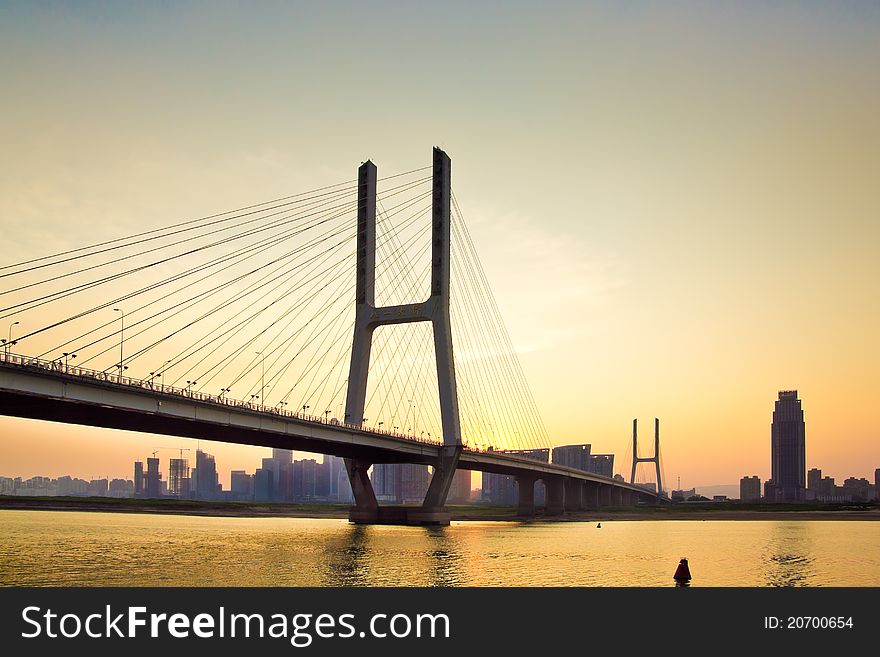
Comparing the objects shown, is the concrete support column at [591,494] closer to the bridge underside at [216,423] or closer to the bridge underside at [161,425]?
the bridge underside at [216,423]

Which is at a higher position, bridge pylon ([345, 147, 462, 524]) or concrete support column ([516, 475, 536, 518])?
bridge pylon ([345, 147, 462, 524])

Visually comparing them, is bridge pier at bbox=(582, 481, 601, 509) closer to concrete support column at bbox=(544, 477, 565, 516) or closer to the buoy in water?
concrete support column at bbox=(544, 477, 565, 516)

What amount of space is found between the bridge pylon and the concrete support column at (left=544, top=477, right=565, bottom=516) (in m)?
56.6

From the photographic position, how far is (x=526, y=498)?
151000 millimetres

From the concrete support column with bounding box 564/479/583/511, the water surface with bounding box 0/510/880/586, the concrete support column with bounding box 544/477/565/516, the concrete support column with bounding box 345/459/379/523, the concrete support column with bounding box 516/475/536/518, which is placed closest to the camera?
the water surface with bounding box 0/510/880/586

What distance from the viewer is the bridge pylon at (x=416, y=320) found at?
86938 mm

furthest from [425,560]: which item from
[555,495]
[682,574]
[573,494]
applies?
[573,494]

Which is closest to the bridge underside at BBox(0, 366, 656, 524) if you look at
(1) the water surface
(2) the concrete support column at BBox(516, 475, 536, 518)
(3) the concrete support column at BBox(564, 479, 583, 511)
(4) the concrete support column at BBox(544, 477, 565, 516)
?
(1) the water surface

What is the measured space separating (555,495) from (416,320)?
7317 cm

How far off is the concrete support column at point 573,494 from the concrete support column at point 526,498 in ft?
34.8

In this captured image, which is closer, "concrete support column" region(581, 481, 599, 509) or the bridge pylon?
the bridge pylon

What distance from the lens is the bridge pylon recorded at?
86.9 m
